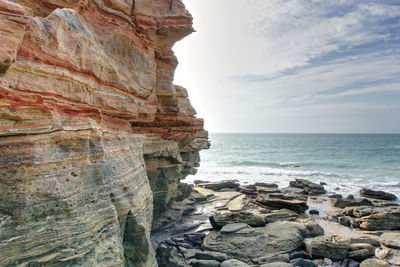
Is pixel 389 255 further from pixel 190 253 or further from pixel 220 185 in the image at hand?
pixel 220 185

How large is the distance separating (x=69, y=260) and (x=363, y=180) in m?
37.2

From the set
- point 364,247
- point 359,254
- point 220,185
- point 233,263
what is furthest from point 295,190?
point 233,263

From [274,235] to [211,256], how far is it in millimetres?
3725

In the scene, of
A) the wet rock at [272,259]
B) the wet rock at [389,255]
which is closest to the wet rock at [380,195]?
the wet rock at [389,255]

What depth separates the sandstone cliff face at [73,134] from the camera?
5117 millimetres

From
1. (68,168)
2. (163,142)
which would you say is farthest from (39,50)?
(163,142)

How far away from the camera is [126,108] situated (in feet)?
28.9

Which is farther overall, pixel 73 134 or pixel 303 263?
pixel 303 263

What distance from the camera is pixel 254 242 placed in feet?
42.4

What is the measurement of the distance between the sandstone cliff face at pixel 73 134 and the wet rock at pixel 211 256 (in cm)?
381

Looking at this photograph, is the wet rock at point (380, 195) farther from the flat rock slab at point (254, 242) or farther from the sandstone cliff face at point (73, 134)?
the sandstone cliff face at point (73, 134)

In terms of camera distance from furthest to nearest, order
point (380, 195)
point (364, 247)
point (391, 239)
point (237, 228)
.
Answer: point (380, 195) → point (391, 239) → point (237, 228) → point (364, 247)

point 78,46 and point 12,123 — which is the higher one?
point 78,46

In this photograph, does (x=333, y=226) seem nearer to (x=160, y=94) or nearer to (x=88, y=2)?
(x=160, y=94)
